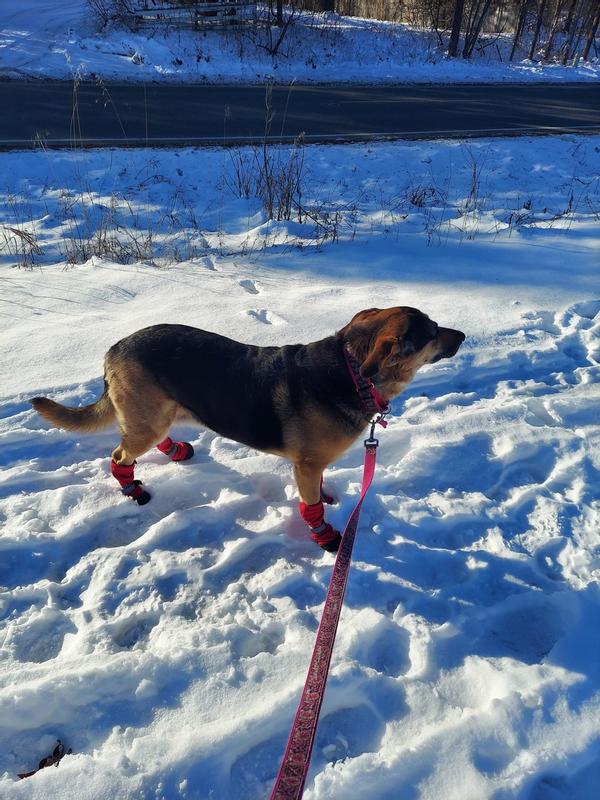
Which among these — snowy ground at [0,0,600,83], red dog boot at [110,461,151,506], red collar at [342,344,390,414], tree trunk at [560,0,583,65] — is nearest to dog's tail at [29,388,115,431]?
red dog boot at [110,461,151,506]

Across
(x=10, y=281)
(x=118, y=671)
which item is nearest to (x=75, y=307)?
(x=10, y=281)

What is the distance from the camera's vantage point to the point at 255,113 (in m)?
13.8

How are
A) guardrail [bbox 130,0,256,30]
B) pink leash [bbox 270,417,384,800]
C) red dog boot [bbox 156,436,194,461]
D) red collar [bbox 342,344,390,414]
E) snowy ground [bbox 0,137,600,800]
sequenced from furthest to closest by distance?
1. guardrail [bbox 130,0,256,30]
2. red dog boot [bbox 156,436,194,461]
3. red collar [bbox 342,344,390,414]
4. snowy ground [bbox 0,137,600,800]
5. pink leash [bbox 270,417,384,800]

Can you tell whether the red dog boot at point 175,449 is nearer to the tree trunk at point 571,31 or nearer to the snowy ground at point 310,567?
the snowy ground at point 310,567

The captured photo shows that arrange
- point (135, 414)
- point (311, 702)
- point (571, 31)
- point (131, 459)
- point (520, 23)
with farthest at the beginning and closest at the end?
point (571, 31) → point (520, 23) → point (131, 459) → point (135, 414) → point (311, 702)

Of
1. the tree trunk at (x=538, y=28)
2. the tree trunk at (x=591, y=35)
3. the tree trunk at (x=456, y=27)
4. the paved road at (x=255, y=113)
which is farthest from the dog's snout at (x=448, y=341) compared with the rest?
the tree trunk at (x=591, y=35)

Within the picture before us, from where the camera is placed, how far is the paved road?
1195 centimetres

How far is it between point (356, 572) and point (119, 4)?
87.1ft

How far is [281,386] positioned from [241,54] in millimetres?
21085

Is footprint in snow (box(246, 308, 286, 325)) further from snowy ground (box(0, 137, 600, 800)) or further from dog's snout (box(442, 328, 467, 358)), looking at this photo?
dog's snout (box(442, 328, 467, 358))

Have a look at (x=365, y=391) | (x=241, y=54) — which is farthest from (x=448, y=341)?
(x=241, y=54)

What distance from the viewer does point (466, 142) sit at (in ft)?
40.5

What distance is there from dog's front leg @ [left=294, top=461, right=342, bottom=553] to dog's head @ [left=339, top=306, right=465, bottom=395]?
2.19ft

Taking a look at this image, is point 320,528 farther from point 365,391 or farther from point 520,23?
point 520,23
